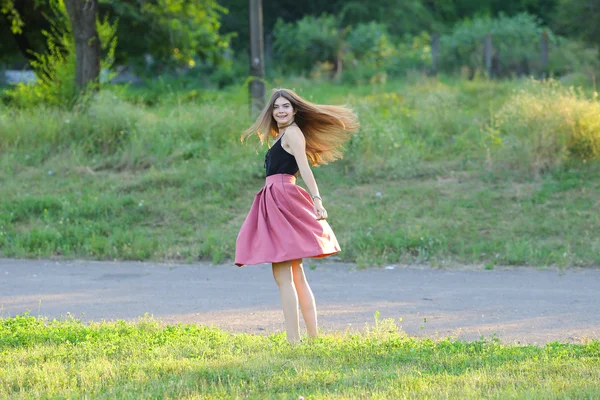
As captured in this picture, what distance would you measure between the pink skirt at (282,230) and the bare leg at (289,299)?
18cm

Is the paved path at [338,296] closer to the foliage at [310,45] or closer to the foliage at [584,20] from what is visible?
the foliage at [584,20]

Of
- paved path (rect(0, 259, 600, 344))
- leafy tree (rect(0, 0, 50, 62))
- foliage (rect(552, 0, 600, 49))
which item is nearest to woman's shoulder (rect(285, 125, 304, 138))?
paved path (rect(0, 259, 600, 344))

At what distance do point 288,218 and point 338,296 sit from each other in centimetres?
222

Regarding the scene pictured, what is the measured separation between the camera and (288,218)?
225 inches

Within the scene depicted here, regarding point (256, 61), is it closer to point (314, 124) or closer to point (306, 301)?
point (314, 124)

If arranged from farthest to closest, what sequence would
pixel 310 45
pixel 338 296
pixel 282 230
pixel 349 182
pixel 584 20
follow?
pixel 310 45
pixel 584 20
pixel 349 182
pixel 338 296
pixel 282 230

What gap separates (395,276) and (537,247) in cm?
177

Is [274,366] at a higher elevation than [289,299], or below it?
below

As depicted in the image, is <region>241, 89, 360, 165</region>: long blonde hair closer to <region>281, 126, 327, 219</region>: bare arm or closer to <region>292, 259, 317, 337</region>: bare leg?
<region>281, 126, 327, 219</region>: bare arm

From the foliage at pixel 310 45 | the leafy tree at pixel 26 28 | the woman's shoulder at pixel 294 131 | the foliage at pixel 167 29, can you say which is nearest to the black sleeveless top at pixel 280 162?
the woman's shoulder at pixel 294 131

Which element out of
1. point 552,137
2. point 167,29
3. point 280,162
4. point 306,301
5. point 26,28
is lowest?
point 306,301

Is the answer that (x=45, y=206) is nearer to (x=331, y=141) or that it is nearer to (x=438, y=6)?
(x=331, y=141)

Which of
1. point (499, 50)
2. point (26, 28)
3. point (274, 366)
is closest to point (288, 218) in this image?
point (274, 366)

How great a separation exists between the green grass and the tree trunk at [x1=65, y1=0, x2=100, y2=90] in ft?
32.1
